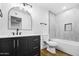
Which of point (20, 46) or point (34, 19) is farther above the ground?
point (34, 19)

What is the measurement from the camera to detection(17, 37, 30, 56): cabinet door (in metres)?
1.15

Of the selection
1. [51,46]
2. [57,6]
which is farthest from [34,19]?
[51,46]

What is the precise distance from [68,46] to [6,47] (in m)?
1.07

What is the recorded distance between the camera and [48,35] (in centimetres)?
113

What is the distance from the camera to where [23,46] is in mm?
1210

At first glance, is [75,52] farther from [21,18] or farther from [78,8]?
[21,18]

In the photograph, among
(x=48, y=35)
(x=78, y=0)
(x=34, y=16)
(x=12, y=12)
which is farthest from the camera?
(x=34, y=16)

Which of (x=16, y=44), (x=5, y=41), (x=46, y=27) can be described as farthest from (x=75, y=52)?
(x=5, y=41)

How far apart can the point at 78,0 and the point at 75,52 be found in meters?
0.84

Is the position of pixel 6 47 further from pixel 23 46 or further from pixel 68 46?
pixel 68 46

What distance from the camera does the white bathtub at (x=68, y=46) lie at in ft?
3.29

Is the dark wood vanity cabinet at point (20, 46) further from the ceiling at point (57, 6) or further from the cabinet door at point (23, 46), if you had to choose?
the ceiling at point (57, 6)

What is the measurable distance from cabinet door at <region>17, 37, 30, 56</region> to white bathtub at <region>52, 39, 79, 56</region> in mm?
601

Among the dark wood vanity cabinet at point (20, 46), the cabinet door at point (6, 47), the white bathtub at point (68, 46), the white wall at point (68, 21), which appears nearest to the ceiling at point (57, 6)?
the white wall at point (68, 21)
